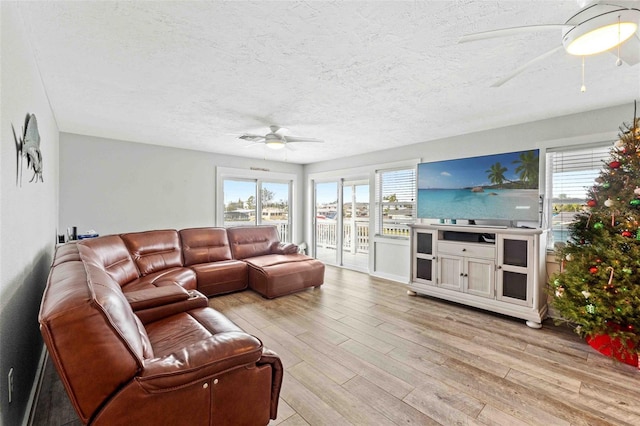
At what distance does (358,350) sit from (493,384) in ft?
3.43

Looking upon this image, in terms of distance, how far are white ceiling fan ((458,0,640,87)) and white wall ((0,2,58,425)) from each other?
7.48 ft

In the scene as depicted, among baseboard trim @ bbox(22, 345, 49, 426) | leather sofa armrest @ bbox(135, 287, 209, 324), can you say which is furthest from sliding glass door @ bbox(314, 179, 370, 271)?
baseboard trim @ bbox(22, 345, 49, 426)

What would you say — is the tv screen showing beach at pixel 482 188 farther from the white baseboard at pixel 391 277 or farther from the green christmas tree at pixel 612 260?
the white baseboard at pixel 391 277

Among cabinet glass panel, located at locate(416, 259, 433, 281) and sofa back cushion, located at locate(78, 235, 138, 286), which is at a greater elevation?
sofa back cushion, located at locate(78, 235, 138, 286)

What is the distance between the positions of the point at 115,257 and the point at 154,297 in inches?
57.5

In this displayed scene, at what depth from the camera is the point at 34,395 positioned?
Result: 1808 millimetres

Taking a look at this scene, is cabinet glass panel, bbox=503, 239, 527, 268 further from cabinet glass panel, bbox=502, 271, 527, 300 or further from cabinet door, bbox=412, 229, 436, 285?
cabinet door, bbox=412, 229, 436, 285

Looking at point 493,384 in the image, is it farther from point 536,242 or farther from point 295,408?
point 536,242

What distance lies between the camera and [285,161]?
6359mm

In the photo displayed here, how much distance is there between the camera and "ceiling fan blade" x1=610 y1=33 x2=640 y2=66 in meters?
1.43

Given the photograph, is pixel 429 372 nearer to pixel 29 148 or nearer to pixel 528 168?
pixel 528 168

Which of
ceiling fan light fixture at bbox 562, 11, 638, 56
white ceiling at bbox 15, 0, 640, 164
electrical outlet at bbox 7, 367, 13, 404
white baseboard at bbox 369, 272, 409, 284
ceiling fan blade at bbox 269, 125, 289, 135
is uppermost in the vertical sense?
white ceiling at bbox 15, 0, 640, 164

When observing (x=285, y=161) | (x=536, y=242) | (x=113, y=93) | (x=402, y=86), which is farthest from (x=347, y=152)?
(x=113, y=93)

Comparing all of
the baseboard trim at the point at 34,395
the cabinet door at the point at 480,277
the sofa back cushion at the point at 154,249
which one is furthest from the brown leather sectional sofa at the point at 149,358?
the cabinet door at the point at 480,277
